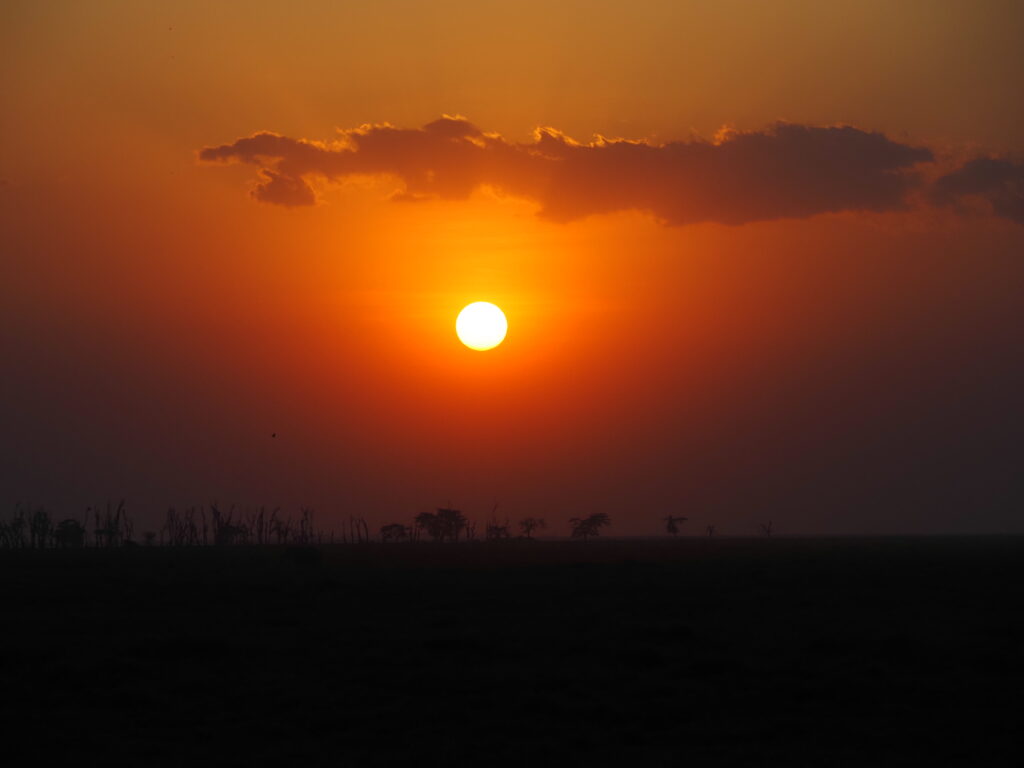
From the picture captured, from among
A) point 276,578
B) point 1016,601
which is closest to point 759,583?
point 1016,601

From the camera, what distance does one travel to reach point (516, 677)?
24312 millimetres

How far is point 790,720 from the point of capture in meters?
20.4

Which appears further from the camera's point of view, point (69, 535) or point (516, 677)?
point (69, 535)

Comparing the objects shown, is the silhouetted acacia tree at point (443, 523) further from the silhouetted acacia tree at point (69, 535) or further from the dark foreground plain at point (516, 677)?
the dark foreground plain at point (516, 677)

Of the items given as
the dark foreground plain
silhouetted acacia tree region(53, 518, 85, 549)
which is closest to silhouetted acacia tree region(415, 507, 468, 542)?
silhouetted acacia tree region(53, 518, 85, 549)

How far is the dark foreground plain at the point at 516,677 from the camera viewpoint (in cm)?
1859

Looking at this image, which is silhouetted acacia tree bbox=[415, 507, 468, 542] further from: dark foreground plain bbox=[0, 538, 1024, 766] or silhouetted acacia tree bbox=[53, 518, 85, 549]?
dark foreground plain bbox=[0, 538, 1024, 766]

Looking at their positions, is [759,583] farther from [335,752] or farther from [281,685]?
[335,752]

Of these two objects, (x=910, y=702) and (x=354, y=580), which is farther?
(x=354, y=580)

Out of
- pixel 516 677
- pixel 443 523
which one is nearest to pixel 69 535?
pixel 443 523

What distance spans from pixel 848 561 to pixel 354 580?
3339 cm

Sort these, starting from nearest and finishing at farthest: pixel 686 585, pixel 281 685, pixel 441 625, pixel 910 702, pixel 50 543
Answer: pixel 910 702
pixel 281 685
pixel 441 625
pixel 686 585
pixel 50 543

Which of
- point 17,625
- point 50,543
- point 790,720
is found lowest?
point 790,720

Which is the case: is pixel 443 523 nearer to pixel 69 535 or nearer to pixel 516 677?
pixel 69 535
